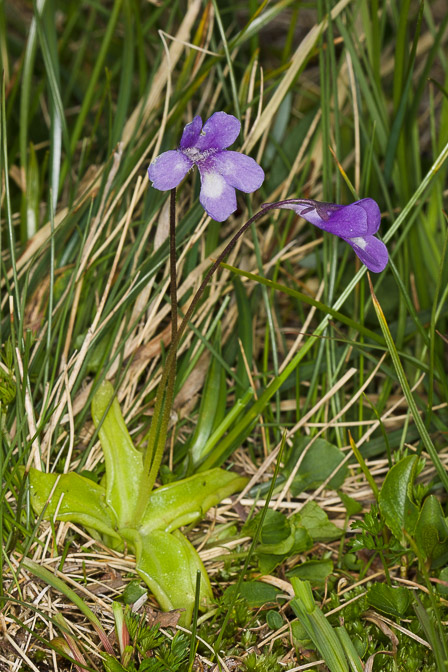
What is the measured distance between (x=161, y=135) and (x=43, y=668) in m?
1.12

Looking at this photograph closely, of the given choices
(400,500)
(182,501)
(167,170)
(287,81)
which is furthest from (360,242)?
(287,81)

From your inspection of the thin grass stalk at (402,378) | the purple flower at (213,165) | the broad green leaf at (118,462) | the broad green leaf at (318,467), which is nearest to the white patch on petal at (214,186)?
the purple flower at (213,165)

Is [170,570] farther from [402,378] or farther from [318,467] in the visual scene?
[402,378]

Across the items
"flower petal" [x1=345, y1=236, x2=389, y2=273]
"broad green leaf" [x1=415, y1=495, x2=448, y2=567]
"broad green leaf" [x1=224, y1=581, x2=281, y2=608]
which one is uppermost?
"flower petal" [x1=345, y1=236, x2=389, y2=273]

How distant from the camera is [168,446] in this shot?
1.45 metres

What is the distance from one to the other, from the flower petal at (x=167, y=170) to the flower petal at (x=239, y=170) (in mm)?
69

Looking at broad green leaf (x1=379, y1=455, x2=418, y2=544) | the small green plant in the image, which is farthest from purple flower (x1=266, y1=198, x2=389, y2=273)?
the small green plant

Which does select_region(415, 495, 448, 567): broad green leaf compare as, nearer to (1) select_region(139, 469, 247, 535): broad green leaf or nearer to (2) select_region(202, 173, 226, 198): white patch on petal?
(1) select_region(139, 469, 247, 535): broad green leaf

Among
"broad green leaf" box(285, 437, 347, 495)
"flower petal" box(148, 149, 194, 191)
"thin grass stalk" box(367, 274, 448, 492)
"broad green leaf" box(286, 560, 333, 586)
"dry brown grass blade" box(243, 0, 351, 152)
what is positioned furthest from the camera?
"dry brown grass blade" box(243, 0, 351, 152)

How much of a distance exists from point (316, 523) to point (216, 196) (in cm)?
69

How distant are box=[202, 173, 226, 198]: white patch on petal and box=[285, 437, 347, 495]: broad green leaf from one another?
633mm

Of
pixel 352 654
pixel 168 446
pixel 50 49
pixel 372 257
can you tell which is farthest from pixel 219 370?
pixel 50 49

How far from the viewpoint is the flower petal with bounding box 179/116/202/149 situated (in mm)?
921

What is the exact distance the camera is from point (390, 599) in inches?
43.8
